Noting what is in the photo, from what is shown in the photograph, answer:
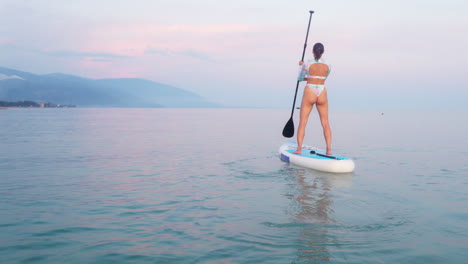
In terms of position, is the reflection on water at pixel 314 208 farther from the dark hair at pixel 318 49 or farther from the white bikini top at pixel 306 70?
the dark hair at pixel 318 49

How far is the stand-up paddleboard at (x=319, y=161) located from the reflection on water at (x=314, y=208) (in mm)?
271

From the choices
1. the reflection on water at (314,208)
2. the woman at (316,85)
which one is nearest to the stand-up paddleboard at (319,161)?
the reflection on water at (314,208)

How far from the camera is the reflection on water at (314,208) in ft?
14.6

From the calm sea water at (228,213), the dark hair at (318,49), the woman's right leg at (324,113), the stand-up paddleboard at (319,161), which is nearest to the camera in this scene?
the calm sea water at (228,213)

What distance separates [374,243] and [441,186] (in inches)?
189

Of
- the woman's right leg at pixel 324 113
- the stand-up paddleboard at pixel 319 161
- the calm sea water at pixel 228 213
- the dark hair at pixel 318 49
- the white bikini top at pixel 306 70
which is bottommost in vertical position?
the calm sea water at pixel 228 213

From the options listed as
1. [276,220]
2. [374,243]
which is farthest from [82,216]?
[374,243]

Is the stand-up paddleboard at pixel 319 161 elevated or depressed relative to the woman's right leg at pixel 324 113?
depressed

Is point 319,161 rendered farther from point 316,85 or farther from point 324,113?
point 316,85

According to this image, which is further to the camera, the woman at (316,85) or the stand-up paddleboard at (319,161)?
the woman at (316,85)

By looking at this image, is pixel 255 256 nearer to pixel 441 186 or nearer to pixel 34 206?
pixel 34 206

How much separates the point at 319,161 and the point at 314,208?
166 inches

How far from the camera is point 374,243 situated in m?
4.64

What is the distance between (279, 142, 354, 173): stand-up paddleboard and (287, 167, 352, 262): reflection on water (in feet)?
0.89
